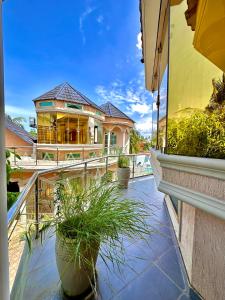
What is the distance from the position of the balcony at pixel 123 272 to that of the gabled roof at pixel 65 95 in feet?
29.9

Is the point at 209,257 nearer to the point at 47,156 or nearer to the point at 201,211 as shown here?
the point at 201,211

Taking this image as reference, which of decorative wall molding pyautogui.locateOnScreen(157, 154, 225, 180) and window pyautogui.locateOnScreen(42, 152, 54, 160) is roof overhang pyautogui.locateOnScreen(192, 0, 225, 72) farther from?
window pyautogui.locateOnScreen(42, 152, 54, 160)

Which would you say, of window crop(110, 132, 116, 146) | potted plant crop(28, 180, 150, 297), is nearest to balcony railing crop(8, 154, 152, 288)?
potted plant crop(28, 180, 150, 297)

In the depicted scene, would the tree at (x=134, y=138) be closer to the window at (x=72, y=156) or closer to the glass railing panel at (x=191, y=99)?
the window at (x=72, y=156)

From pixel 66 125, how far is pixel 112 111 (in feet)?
17.1

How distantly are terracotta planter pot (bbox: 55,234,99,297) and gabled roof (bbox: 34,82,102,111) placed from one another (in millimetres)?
9701

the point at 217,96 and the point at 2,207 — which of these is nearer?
the point at 2,207

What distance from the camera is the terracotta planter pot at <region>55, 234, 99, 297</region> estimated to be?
1.10 metres

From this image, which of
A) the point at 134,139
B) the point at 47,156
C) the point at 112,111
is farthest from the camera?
the point at 134,139

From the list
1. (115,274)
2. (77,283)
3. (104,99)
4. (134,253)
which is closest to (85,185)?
(77,283)

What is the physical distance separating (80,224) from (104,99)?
16058mm

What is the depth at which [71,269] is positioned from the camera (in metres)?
1.13

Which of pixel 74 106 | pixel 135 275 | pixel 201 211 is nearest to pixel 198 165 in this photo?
pixel 201 211

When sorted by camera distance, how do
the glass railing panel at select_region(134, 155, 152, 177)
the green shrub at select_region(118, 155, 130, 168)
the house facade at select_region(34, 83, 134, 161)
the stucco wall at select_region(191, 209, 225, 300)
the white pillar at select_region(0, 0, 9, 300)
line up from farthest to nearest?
1. the house facade at select_region(34, 83, 134, 161)
2. the glass railing panel at select_region(134, 155, 152, 177)
3. the green shrub at select_region(118, 155, 130, 168)
4. the stucco wall at select_region(191, 209, 225, 300)
5. the white pillar at select_region(0, 0, 9, 300)
